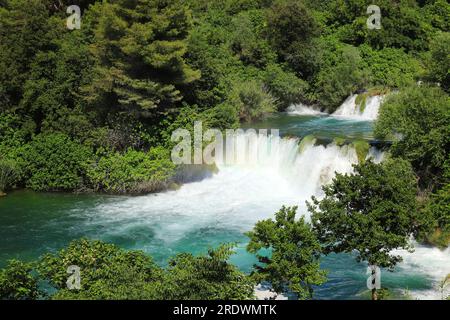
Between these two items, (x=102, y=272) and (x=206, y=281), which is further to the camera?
(x=102, y=272)

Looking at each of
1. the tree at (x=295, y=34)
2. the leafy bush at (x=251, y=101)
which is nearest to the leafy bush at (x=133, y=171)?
the leafy bush at (x=251, y=101)

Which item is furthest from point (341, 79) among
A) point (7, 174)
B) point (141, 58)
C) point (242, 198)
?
point (7, 174)

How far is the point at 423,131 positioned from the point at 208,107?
1034cm

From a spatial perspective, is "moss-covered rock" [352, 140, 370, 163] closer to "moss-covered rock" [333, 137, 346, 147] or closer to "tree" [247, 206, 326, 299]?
"moss-covered rock" [333, 137, 346, 147]

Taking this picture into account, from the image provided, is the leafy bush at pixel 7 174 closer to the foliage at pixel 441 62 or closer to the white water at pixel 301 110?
the white water at pixel 301 110

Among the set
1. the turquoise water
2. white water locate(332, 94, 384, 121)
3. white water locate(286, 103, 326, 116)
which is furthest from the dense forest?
the turquoise water

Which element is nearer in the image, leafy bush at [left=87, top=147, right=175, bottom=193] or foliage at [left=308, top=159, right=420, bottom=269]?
foliage at [left=308, top=159, right=420, bottom=269]

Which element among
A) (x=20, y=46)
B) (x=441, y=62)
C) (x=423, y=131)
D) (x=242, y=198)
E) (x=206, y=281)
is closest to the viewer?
(x=206, y=281)

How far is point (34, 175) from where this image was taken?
25906 mm

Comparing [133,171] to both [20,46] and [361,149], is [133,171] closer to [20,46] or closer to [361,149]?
[20,46]

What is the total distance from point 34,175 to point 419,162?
50.3ft

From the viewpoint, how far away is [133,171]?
25.2 meters

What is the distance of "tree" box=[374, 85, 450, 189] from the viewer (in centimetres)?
2089

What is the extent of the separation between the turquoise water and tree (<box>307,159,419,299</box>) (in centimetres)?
217
